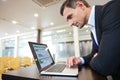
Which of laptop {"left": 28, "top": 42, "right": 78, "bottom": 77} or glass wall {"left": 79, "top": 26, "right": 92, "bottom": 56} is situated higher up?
glass wall {"left": 79, "top": 26, "right": 92, "bottom": 56}

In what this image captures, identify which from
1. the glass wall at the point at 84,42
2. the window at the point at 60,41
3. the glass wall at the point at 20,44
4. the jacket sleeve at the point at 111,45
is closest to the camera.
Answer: the jacket sleeve at the point at 111,45

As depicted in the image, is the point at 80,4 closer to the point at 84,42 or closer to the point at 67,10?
the point at 67,10

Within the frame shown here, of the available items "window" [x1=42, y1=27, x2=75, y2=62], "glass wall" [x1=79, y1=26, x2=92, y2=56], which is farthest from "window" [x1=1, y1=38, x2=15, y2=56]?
"glass wall" [x1=79, y1=26, x2=92, y2=56]

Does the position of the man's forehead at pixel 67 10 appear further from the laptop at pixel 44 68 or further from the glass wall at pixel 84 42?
the glass wall at pixel 84 42

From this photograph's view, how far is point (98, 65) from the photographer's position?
0.55 metres

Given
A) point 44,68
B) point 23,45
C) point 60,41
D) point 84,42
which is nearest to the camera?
point 44,68

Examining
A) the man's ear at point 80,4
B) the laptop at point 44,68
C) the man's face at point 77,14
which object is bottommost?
the laptop at point 44,68

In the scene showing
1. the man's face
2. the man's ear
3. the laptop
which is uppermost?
the man's ear

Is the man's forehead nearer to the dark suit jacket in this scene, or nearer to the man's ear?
the man's ear

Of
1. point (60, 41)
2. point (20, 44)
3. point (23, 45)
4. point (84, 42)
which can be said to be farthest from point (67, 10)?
point (20, 44)

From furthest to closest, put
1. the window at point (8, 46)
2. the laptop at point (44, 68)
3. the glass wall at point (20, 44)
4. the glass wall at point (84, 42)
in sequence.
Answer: the window at point (8, 46)
the glass wall at point (20, 44)
the glass wall at point (84, 42)
the laptop at point (44, 68)

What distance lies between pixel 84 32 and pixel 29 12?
246 cm

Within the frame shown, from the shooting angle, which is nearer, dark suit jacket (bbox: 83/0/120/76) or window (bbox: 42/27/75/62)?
dark suit jacket (bbox: 83/0/120/76)

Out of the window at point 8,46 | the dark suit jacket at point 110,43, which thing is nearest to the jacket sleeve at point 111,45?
the dark suit jacket at point 110,43
